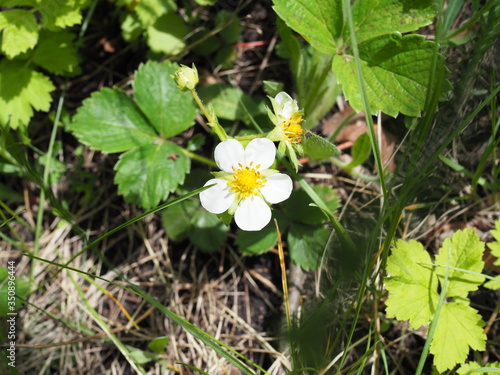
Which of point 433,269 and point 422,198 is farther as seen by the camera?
point 422,198

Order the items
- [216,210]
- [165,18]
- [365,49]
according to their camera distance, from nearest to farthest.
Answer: [216,210]
[365,49]
[165,18]

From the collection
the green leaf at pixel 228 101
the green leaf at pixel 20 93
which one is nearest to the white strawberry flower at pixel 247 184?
the green leaf at pixel 228 101

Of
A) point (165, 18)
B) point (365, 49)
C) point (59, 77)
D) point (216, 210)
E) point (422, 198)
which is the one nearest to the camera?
point (216, 210)

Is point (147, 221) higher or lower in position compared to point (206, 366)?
higher

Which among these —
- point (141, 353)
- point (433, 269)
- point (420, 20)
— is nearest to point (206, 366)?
point (141, 353)

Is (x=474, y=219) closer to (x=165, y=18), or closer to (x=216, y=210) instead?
(x=216, y=210)

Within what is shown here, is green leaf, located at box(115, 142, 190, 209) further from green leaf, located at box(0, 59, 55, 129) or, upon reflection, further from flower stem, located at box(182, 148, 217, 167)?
green leaf, located at box(0, 59, 55, 129)

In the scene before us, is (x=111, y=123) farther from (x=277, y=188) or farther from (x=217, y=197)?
(x=277, y=188)
